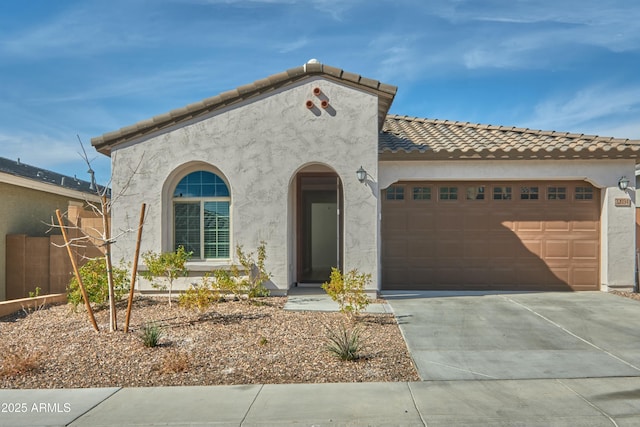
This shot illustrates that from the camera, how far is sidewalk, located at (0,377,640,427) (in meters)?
4.48

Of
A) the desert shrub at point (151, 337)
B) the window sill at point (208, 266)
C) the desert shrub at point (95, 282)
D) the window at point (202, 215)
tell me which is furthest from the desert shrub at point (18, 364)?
the window at point (202, 215)

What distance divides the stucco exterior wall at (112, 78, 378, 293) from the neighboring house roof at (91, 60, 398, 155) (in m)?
0.15

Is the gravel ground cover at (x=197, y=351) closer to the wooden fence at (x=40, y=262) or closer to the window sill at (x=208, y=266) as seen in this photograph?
the window sill at (x=208, y=266)

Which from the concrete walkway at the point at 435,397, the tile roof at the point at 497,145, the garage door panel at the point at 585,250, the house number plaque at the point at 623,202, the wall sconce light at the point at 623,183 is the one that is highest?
the tile roof at the point at 497,145

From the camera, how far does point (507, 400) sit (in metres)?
4.93

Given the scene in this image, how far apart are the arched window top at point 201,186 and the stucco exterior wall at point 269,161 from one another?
40cm

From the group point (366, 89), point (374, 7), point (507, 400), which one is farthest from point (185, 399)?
point (374, 7)

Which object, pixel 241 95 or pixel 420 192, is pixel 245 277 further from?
pixel 420 192

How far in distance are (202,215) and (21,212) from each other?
743 cm

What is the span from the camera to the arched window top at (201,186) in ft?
36.1

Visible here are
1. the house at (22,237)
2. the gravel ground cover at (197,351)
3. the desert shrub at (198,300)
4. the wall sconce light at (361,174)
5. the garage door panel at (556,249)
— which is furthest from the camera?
the house at (22,237)

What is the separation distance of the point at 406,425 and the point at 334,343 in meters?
2.17

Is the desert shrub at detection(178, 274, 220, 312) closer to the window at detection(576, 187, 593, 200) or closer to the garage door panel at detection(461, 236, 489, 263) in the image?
the garage door panel at detection(461, 236, 489, 263)

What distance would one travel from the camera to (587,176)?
1139 centimetres
